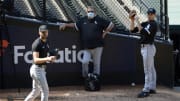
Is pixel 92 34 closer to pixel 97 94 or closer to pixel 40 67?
pixel 97 94

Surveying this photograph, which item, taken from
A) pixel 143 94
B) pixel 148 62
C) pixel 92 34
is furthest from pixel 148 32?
pixel 92 34

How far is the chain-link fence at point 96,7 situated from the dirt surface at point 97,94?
1925 millimetres

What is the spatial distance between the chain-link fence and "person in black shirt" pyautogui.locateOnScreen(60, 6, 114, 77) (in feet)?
3.22

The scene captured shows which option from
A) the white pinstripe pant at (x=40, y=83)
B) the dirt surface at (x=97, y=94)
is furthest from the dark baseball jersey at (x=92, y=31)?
the white pinstripe pant at (x=40, y=83)

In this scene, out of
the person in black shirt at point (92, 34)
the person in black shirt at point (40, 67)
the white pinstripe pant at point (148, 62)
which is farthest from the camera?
the person in black shirt at point (92, 34)

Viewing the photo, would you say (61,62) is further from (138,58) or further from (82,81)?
(138,58)

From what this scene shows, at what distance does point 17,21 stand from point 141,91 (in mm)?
3668

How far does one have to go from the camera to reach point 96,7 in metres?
18.1

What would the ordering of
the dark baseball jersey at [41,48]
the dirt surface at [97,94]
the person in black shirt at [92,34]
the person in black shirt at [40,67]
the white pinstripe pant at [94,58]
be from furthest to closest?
the white pinstripe pant at [94,58] → the person in black shirt at [92,34] → the dirt surface at [97,94] → the dark baseball jersey at [41,48] → the person in black shirt at [40,67]

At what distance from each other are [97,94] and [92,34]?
160cm

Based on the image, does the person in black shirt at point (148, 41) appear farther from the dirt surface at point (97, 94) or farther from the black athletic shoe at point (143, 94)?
the dirt surface at point (97, 94)

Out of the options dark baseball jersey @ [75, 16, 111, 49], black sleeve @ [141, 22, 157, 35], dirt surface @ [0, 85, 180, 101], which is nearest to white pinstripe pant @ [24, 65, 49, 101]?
dirt surface @ [0, 85, 180, 101]

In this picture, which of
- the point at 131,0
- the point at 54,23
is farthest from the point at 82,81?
the point at 131,0

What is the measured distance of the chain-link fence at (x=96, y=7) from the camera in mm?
15984
